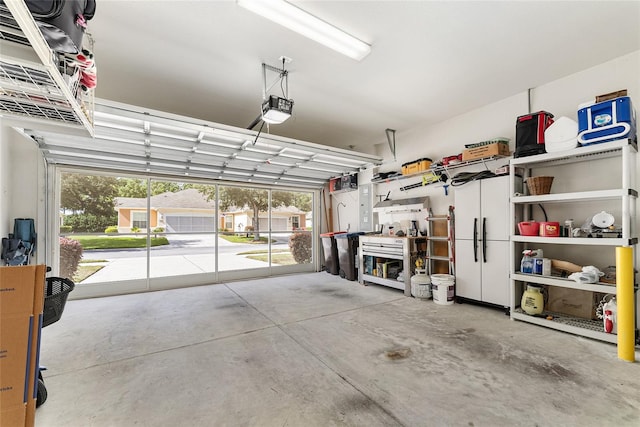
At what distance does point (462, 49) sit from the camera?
9.96 ft

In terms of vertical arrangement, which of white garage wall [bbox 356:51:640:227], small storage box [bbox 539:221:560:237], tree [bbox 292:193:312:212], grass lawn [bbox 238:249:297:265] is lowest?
grass lawn [bbox 238:249:297:265]

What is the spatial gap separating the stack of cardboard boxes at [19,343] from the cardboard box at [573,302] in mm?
5191

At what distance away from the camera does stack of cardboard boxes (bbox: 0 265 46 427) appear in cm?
153

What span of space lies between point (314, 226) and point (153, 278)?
4154mm

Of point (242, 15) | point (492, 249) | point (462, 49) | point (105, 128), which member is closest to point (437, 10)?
point (462, 49)

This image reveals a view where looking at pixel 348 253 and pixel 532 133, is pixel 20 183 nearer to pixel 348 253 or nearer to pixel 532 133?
pixel 348 253

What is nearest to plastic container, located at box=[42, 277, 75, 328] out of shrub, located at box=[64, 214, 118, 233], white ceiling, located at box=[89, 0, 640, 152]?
white ceiling, located at box=[89, 0, 640, 152]

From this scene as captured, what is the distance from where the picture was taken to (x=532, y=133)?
11.5ft

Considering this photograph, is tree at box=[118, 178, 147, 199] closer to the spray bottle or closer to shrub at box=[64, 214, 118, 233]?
shrub at box=[64, 214, 118, 233]

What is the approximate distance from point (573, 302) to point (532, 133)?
2226 mm

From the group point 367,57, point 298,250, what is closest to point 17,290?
point 367,57

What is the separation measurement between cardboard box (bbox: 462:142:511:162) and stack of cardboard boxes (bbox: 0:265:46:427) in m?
5.07

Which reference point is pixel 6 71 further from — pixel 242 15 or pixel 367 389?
pixel 367 389

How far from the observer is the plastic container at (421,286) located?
4660 millimetres
